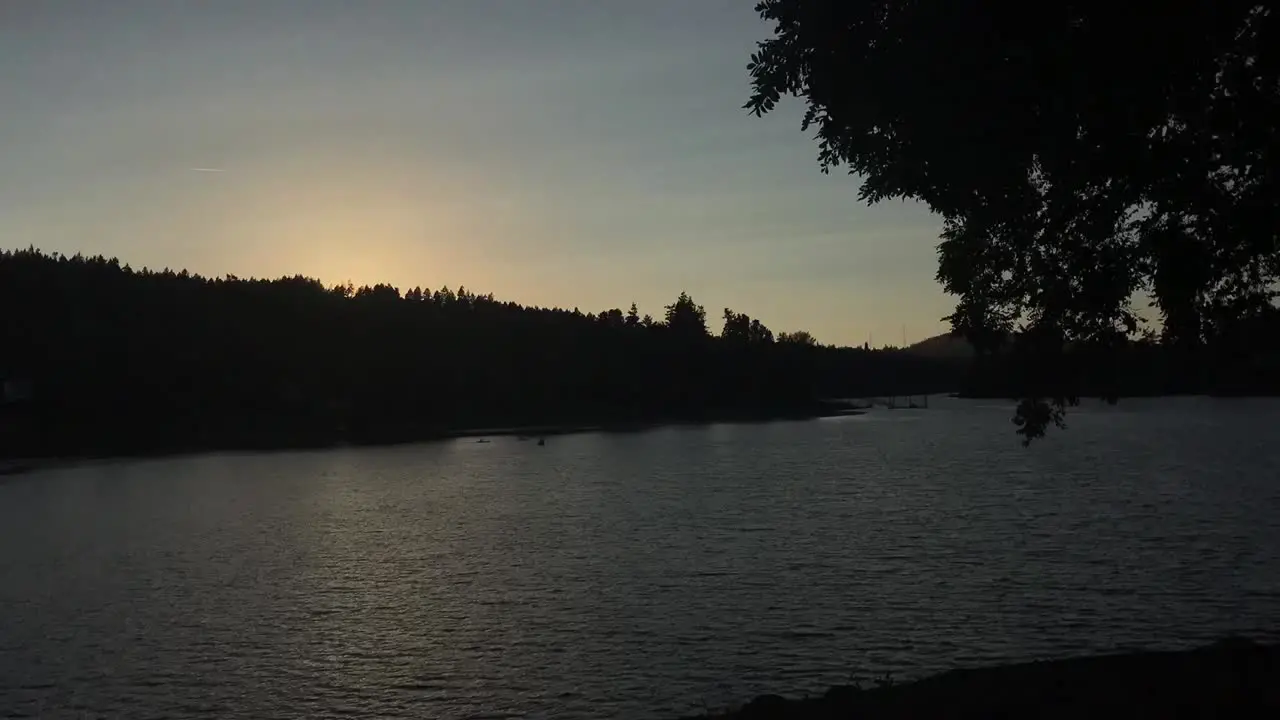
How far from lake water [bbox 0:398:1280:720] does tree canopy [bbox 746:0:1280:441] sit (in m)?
10.8

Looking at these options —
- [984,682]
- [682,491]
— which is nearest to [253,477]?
[682,491]

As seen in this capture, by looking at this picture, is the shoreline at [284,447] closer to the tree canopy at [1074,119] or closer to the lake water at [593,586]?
the lake water at [593,586]

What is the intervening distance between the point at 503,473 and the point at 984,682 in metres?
79.7

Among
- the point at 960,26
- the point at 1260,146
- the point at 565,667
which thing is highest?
the point at 960,26

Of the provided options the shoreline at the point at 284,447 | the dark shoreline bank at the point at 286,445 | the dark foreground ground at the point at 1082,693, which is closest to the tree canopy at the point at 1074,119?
the dark foreground ground at the point at 1082,693

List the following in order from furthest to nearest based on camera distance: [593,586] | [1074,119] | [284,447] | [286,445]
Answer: [286,445]
[284,447]
[593,586]
[1074,119]

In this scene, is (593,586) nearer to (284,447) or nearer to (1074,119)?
(1074,119)

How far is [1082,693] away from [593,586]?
2222 centimetres

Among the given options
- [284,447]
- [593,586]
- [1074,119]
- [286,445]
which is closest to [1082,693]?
[1074,119]

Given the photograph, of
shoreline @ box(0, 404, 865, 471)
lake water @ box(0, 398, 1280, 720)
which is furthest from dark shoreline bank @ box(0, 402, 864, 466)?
lake water @ box(0, 398, 1280, 720)

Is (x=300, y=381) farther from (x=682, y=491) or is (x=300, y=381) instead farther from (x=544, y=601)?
(x=544, y=601)

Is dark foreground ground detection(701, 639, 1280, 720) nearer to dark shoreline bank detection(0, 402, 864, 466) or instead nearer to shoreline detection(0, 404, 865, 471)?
shoreline detection(0, 404, 865, 471)

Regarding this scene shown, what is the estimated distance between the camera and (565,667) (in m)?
26.9

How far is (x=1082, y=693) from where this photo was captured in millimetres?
18094
